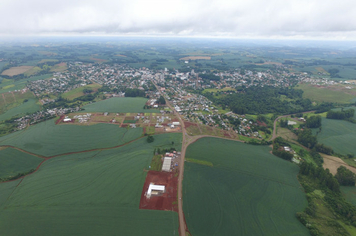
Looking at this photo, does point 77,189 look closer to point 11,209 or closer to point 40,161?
point 11,209

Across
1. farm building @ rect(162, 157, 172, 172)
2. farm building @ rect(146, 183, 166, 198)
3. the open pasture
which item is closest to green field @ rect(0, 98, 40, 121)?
farm building @ rect(162, 157, 172, 172)

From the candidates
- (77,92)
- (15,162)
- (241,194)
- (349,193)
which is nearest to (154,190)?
(241,194)

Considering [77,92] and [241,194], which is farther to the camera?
[77,92]

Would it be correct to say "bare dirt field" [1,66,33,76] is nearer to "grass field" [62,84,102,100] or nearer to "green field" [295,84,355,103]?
"grass field" [62,84,102,100]

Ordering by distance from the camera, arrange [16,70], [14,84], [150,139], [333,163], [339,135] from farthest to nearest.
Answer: [16,70], [14,84], [339,135], [150,139], [333,163]

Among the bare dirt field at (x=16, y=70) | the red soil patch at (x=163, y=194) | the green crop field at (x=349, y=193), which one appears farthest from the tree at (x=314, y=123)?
the bare dirt field at (x=16, y=70)

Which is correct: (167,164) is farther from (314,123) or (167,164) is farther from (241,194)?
(314,123)

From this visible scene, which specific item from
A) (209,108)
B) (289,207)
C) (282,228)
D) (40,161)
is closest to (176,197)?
(282,228)
